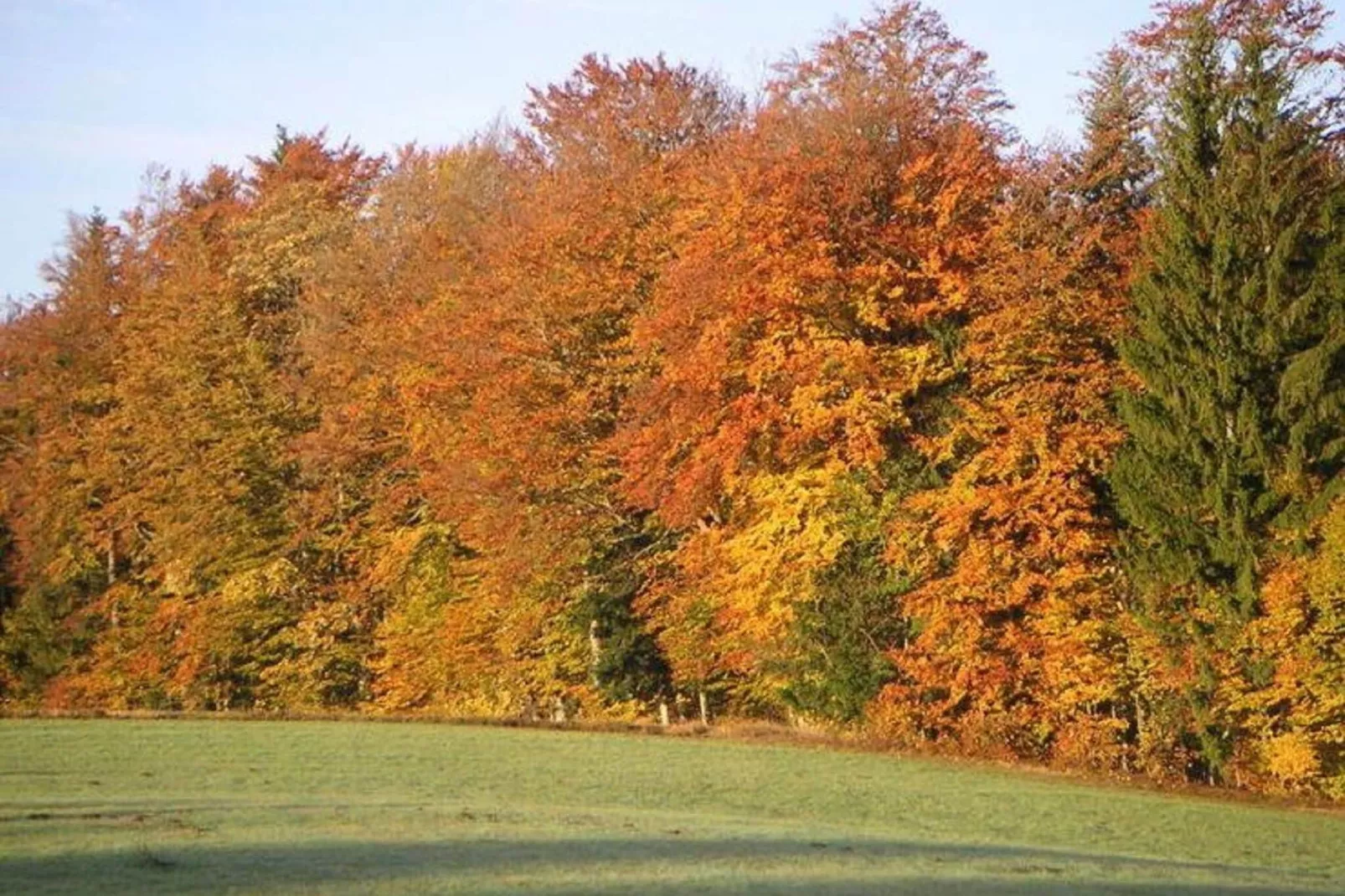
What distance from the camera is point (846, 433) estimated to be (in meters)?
36.6

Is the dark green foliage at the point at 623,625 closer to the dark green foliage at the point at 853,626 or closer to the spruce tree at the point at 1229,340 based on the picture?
the dark green foliage at the point at 853,626

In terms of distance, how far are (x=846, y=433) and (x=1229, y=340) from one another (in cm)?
795

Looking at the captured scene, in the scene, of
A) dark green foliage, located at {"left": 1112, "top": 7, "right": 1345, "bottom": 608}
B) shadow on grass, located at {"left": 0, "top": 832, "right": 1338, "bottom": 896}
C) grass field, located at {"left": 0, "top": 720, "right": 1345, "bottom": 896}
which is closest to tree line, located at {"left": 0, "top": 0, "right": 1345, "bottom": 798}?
dark green foliage, located at {"left": 1112, "top": 7, "right": 1345, "bottom": 608}

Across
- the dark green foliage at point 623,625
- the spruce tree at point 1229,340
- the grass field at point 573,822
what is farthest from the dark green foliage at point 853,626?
the dark green foliage at point 623,625

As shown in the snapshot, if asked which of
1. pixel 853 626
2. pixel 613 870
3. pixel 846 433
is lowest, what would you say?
pixel 613 870

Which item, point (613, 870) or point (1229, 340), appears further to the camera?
point (1229, 340)

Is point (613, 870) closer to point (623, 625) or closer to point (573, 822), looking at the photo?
point (573, 822)

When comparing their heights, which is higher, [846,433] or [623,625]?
[846,433]

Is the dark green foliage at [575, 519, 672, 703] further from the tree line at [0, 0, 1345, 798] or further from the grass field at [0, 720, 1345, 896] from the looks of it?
the grass field at [0, 720, 1345, 896]

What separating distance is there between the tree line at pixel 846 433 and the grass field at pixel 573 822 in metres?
3.53

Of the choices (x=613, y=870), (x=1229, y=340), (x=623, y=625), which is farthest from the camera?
(x=623, y=625)

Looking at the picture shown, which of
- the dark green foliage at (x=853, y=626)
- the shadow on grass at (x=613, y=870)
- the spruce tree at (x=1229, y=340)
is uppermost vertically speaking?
the spruce tree at (x=1229, y=340)

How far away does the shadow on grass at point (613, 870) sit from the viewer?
13781 mm

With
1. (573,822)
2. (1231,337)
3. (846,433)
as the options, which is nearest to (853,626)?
(846,433)
